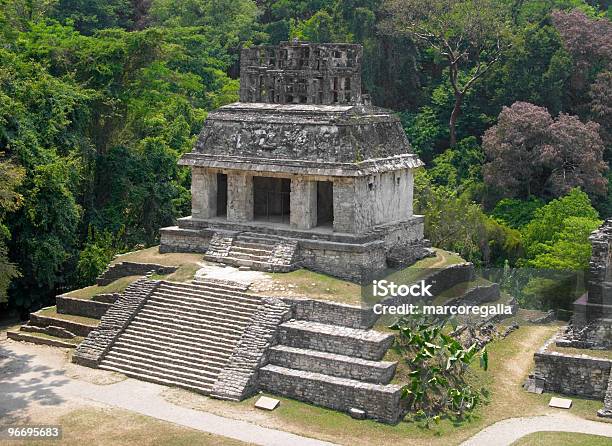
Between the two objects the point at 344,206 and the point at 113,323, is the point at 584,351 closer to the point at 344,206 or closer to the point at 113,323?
the point at 344,206

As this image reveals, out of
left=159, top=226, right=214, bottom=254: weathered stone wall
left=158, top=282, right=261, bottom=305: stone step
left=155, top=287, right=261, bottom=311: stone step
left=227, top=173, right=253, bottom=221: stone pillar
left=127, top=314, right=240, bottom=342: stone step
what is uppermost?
left=227, top=173, right=253, bottom=221: stone pillar

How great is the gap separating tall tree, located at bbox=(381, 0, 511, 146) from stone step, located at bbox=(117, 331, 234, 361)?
67.2 feet

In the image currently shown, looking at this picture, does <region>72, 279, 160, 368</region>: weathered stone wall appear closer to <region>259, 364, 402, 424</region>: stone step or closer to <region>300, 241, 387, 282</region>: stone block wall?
<region>300, 241, 387, 282</region>: stone block wall

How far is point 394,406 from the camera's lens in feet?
Result: 64.7

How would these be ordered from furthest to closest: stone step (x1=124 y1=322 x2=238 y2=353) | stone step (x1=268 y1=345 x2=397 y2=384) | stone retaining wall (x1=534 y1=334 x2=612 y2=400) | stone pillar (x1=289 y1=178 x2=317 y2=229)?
stone pillar (x1=289 y1=178 x2=317 y2=229) → stone step (x1=124 y1=322 x2=238 y2=353) → stone retaining wall (x1=534 y1=334 x2=612 y2=400) → stone step (x1=268 y1=345 x2=397 y2=384)

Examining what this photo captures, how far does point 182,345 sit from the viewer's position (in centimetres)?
2211

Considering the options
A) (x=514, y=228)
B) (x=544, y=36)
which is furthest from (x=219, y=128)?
(x=544, y=36)

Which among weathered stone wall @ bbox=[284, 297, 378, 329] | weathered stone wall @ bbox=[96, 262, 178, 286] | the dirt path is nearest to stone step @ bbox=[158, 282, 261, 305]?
weathered stone wall @ bbox=[284, 297, 378, 329]

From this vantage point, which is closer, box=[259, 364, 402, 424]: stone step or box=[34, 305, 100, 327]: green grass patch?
box=[259, 364, 402, 424]: stone step

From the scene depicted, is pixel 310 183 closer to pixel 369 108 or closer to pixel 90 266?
pixel 369 108

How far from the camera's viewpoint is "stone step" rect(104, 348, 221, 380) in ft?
69.8

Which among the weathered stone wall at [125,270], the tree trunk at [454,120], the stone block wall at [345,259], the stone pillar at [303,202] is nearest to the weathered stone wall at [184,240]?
the weathered stone wall at [125,270]

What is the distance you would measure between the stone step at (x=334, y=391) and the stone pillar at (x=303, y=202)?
4676 mm

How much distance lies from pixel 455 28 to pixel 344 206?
18619 mm
